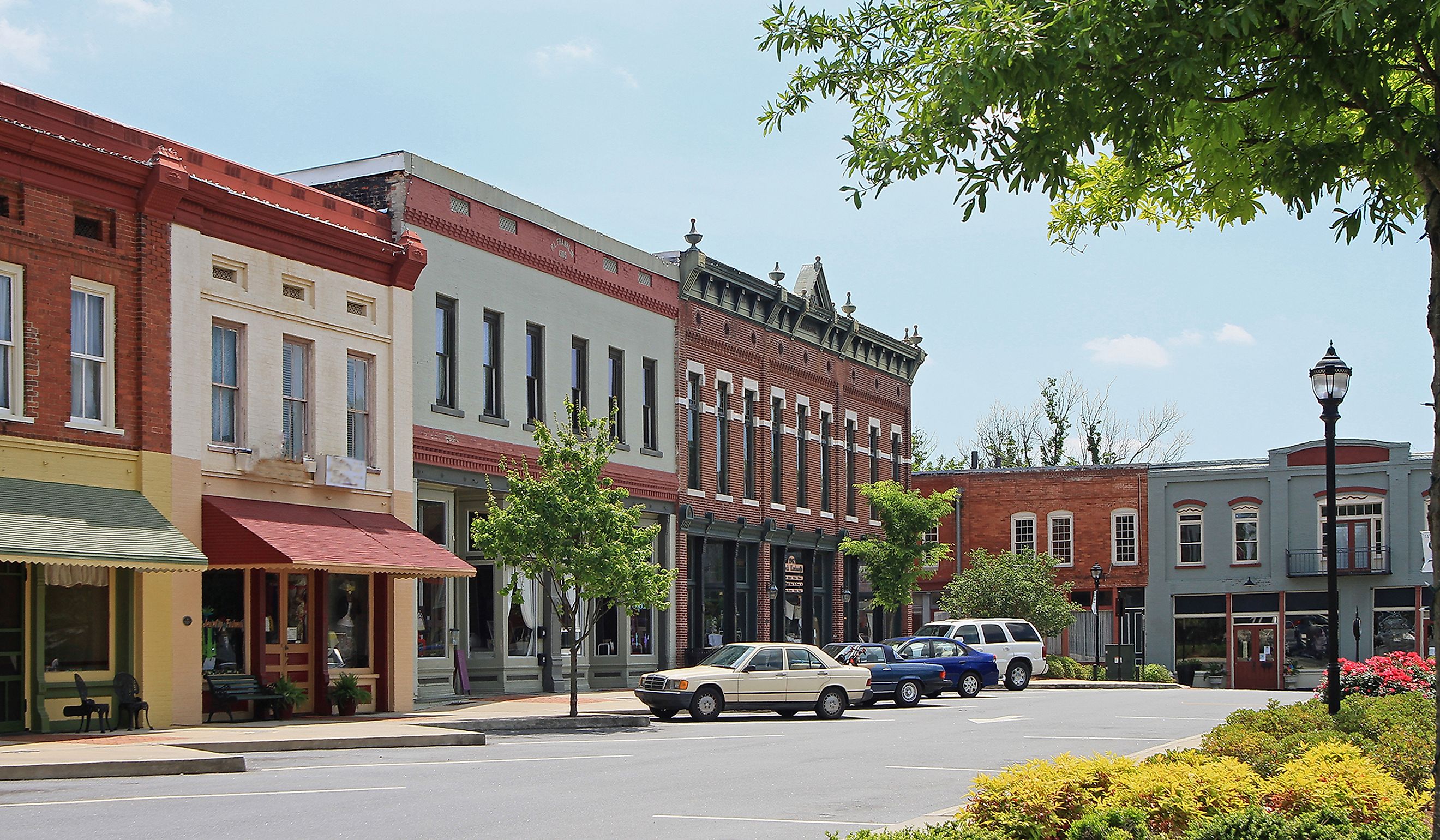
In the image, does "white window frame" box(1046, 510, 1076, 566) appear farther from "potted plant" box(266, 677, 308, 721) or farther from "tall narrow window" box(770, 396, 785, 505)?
"potted plant" box(266, 677, 308, 721)

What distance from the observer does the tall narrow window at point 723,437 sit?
4019cm

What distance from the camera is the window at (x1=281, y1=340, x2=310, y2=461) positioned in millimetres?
25453

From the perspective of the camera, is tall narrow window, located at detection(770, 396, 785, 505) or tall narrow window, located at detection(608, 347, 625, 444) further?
tall narrow window, located at detection(770, 396, 785, 505)

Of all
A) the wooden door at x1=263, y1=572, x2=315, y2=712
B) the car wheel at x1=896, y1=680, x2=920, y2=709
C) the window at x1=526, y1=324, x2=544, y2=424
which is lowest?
the car wheel at x1=896, y1=680, x2=920, y2=709

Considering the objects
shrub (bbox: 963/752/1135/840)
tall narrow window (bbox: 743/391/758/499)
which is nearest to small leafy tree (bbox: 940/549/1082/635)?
tall narrow window (bbox: 743/391/758/499)

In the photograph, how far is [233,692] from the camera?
23422mm

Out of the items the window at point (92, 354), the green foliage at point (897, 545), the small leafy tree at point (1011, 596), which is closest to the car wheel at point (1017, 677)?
the green foliage at point (897, 545)

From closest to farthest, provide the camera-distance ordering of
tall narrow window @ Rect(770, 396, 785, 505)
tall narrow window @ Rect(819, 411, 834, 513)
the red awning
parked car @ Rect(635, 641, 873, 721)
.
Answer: the red awning
parked car @ Rect(635, 641, 873, 721)
tall narrow window @ Rect(770, 396, 785, 505)
tall narrow window @ Rect(819, 411, 834, 513)

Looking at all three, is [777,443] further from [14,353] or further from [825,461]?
[14,353]

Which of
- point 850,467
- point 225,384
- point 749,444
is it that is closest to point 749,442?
point 749,444

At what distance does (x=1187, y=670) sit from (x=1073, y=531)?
23.9 feet

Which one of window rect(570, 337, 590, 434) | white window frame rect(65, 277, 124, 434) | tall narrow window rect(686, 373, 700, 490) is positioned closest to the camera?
white window frame rect(65, 277, 124, 434)

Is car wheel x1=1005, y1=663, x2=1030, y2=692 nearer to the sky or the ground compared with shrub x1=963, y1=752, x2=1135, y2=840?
nearer to the ground

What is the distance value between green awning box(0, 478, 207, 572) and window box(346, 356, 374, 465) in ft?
16.5
